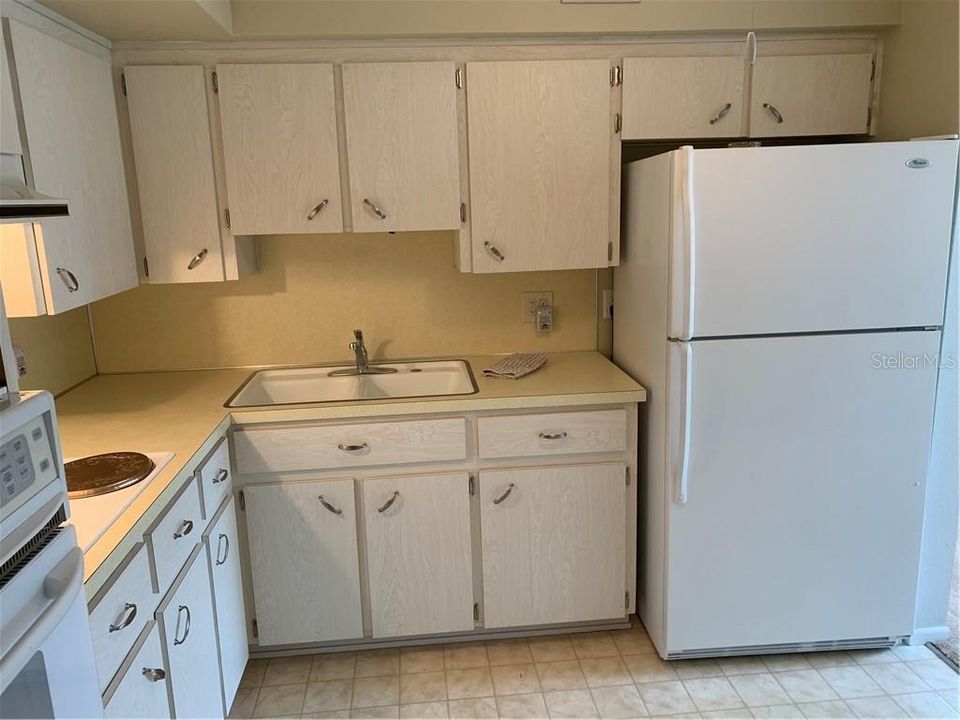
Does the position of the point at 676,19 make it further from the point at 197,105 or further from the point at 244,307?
the point at 244,307

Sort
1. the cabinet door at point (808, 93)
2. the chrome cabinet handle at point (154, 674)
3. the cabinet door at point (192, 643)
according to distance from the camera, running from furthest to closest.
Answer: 1. the cabinet door at point (808, 93)
2. the cabinet door at point (192, 643)
3. the chrome cabinet handle at point (154, 674)

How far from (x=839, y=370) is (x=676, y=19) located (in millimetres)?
1204

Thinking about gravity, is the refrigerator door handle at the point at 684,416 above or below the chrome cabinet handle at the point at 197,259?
below

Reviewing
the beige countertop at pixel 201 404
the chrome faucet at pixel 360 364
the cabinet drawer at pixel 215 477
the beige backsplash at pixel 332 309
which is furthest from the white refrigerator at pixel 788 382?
the cabinet drawer at pixel 215 477

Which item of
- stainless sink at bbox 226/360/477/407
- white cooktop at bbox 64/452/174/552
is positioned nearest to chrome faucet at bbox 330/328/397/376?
stainless sink at bbox 226/360/477/407

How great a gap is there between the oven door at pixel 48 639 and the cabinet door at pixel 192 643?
600 millimetres

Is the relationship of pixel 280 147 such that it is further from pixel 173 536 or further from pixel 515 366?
pixel 173 536

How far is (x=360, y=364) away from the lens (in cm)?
267

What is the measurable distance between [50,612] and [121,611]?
0.53 m

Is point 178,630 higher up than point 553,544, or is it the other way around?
point 178,630

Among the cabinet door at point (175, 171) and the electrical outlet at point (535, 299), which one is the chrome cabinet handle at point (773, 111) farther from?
the cabinet door at point (175, 171)

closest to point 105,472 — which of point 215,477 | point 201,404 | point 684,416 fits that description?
point 215,477

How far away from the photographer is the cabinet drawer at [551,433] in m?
2.30

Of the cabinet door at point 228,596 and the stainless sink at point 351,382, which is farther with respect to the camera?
the stainless sink at point 351,382
